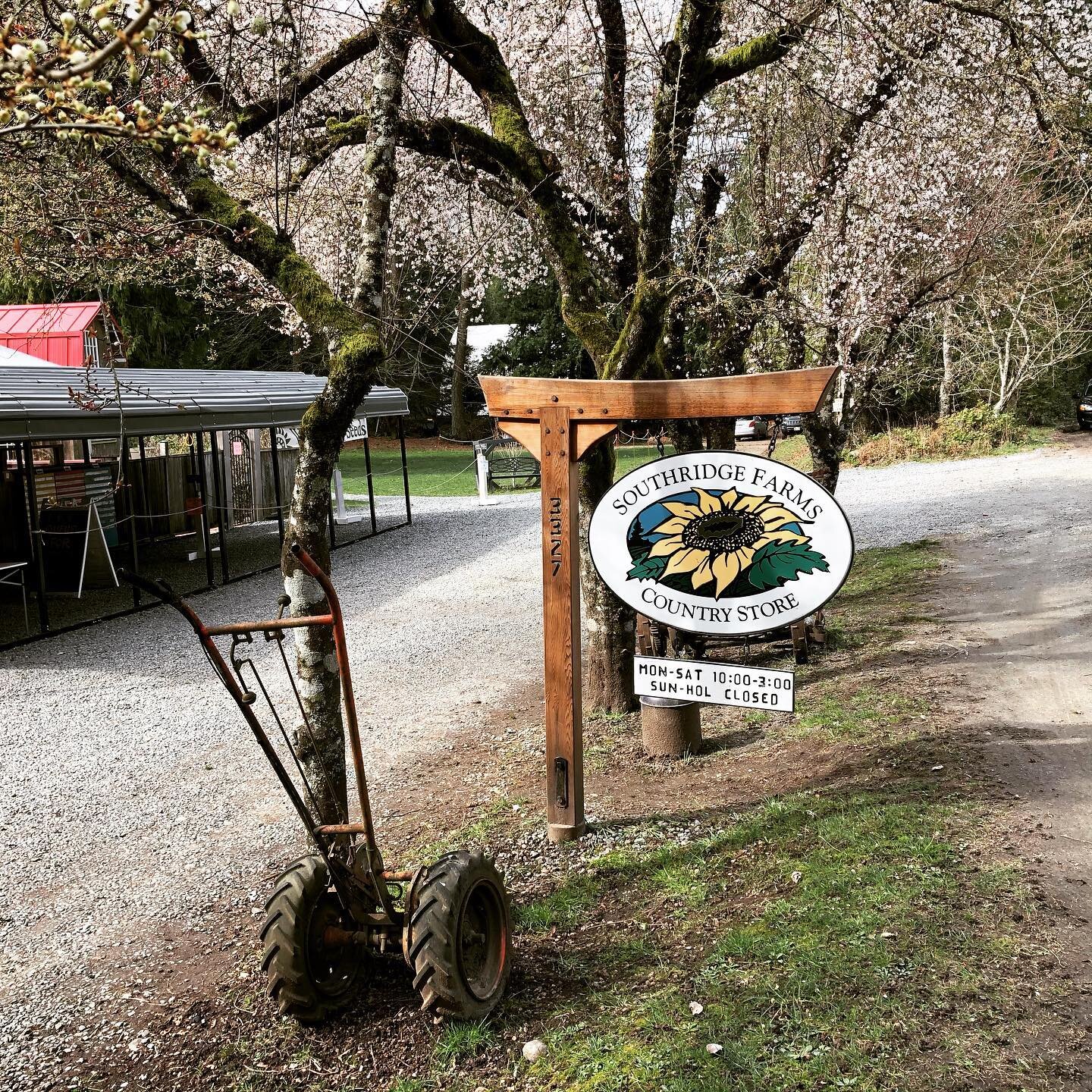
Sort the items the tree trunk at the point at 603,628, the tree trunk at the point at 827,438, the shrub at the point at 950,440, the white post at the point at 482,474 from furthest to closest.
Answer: the shrub at the point at 950,440
the white post at the point at 482,474
the tree trunk at the point at 827,438
the tree trunk at the point at 603,628

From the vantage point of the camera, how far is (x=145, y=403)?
13414mm

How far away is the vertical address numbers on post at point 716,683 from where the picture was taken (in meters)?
5.67

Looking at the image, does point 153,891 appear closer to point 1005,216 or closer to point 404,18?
point 404,18

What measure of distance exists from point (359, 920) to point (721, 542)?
265cm

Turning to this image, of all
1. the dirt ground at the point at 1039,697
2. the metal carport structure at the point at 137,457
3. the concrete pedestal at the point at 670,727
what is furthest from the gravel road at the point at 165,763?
the dirt ground at the point at 1039,697

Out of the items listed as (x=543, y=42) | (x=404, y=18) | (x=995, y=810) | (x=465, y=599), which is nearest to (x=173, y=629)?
(x=465, y=599)

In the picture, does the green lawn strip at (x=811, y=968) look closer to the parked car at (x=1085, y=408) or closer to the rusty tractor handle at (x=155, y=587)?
the rusty tractor handle at (x=155, y=587)

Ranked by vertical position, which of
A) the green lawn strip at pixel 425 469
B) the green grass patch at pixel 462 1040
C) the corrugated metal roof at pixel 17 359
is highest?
the corrugated metal roof at pixel 17 359

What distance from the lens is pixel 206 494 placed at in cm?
1953

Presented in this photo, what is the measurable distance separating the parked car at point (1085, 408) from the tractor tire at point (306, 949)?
A: 94.9ft

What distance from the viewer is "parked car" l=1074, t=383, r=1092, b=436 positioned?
93.2 ft

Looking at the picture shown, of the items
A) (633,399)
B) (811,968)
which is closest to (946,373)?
(633,399)

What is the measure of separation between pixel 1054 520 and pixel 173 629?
12845 mm

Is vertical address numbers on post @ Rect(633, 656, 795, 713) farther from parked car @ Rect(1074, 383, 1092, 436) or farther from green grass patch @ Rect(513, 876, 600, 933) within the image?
parked car @ Rect(1074, 383, 1092, 436)
